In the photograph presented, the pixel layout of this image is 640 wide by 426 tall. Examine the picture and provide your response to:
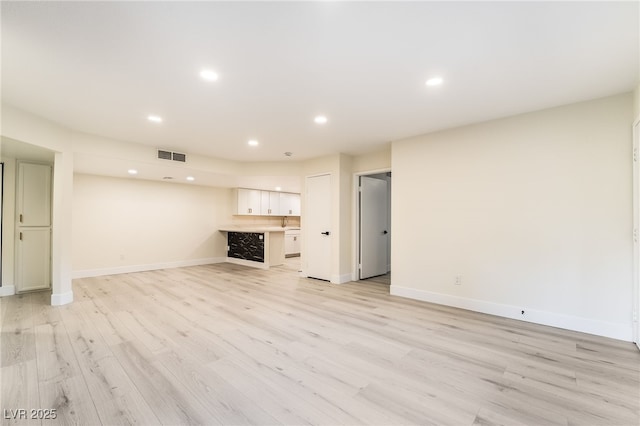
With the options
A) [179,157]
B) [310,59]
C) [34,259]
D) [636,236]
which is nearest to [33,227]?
[34,259]

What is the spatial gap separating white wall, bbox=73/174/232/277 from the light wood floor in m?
2.14

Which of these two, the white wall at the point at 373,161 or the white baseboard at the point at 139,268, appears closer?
the white wall at the point at 373,161

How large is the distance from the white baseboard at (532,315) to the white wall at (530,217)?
10 millimetres

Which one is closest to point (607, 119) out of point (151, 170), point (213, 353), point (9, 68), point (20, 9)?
point (213, 353)

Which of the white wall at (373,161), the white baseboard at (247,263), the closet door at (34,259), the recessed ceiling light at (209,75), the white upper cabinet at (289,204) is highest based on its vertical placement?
the recessed ceiling light at (209,75)

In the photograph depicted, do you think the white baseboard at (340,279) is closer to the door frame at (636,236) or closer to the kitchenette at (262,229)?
the kitchenette at (262,229)

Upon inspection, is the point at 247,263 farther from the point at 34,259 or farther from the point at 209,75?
the point at 209,75

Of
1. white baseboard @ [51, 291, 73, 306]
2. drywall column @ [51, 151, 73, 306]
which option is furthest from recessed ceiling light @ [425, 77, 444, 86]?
white baseboard @ [51, 291, 73, 306]

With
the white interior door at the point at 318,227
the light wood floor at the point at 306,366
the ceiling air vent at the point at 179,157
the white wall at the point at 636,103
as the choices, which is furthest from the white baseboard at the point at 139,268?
the white wall at the point at 636,103

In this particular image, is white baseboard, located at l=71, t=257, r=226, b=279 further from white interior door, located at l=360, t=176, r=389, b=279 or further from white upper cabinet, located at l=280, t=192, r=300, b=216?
white interior door, located at l=360, t=176, r=389, b=279

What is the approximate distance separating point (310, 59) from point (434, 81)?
1212 millimetres

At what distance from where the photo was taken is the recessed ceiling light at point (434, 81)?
2.52m

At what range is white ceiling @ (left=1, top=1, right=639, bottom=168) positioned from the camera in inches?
69.1

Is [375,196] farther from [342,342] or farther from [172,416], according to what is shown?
[172,416]
